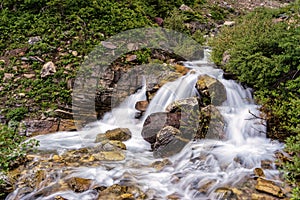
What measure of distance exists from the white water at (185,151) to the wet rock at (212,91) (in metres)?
0.17

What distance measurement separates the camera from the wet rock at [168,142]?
6.27 m

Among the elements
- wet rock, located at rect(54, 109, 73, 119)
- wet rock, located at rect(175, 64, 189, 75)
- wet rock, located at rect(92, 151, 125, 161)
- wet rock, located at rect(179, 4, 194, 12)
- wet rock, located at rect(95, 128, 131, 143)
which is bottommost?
wet rock, located at rect(92, 151, 125, 161)

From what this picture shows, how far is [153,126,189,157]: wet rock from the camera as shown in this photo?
6268mm

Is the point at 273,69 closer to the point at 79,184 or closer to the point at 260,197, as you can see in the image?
the point at 260,197

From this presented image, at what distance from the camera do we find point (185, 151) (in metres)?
6.26

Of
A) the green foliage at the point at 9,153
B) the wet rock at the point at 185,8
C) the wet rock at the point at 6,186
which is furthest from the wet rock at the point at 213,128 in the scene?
the wet rock at the point at 185,8

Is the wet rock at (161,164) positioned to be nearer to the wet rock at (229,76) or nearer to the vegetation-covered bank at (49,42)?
Result: the vegetation-covered bank at (49,42)

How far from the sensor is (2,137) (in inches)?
226

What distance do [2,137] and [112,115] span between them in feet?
10.1

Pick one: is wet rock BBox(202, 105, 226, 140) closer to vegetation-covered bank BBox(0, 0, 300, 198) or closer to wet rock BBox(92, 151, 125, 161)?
vegetation-covered bank BBox(0, 0, 300, 198)

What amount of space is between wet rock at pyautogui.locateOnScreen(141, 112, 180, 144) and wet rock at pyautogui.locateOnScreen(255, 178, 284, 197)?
2298 millimetres

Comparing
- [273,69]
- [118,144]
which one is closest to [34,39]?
[118,144]

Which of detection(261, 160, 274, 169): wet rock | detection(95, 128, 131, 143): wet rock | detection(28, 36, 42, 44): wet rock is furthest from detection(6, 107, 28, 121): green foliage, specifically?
detection(261, 160, 274, 169): wet rock

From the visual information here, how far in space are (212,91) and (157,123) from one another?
1710mm
